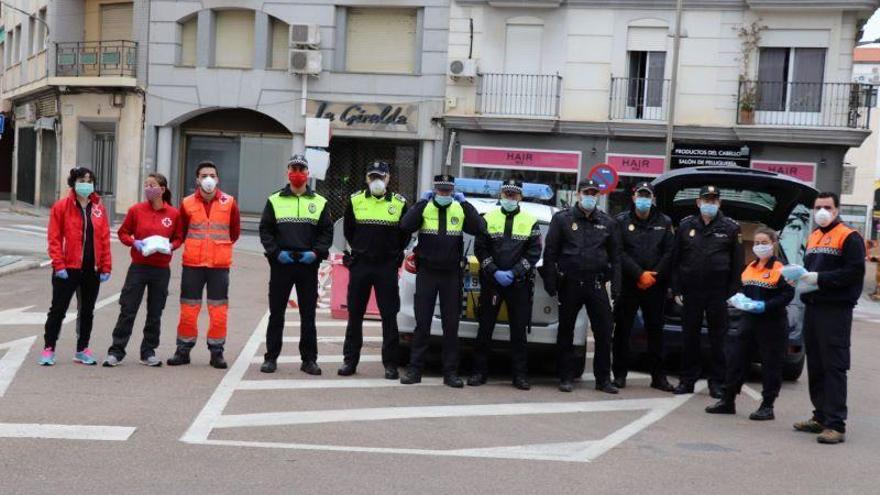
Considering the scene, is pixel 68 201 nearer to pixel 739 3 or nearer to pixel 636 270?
pixel 636 270

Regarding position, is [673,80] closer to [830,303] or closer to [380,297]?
[380,297]

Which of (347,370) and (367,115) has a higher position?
(367,115)

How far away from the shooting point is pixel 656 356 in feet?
34.4

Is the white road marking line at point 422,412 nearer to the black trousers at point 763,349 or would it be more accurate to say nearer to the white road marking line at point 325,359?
the black trousers at point 763,349

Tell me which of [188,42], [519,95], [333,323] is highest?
[188,42]

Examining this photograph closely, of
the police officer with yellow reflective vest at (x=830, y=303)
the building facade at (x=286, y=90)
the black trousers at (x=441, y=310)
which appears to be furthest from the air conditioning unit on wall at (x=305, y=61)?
the police officer with yellow reflective vest at (x=830, y=303)

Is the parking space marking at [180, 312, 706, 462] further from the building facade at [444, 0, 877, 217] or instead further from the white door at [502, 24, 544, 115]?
the white door at [502, 24, 544, 115]

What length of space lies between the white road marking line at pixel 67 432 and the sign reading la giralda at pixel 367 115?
75.4 ft

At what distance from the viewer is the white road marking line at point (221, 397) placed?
→ 7.43m

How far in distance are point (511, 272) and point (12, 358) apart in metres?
4.65

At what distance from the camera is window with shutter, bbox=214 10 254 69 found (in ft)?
102

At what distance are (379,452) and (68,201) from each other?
447cm

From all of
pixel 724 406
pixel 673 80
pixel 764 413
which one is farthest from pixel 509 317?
pixel 673 80

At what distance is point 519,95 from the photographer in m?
29.1
